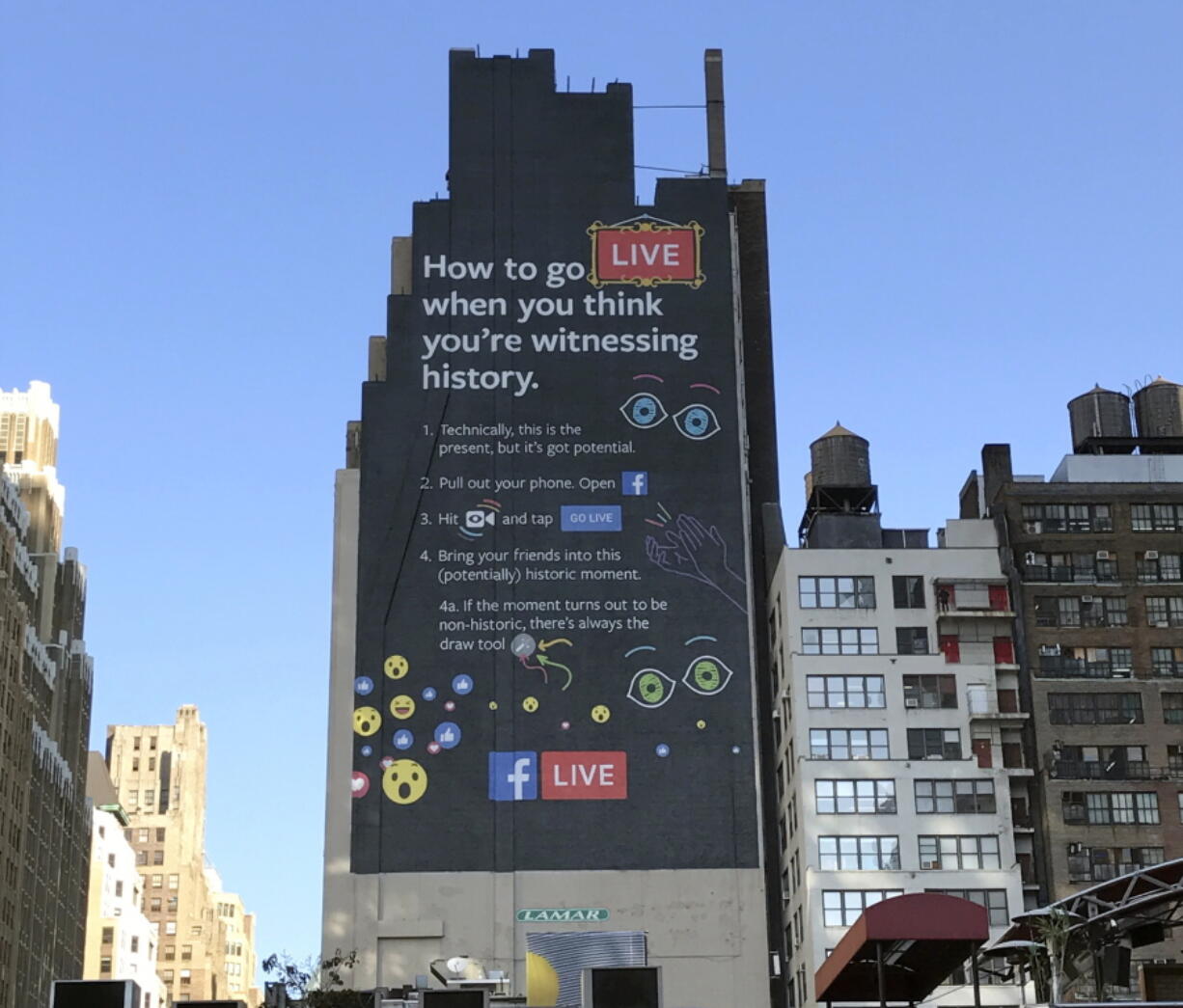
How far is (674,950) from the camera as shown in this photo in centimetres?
12544

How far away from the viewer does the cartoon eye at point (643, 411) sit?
5384 inches

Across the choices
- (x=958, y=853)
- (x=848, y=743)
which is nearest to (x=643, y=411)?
(x=848, y=743)

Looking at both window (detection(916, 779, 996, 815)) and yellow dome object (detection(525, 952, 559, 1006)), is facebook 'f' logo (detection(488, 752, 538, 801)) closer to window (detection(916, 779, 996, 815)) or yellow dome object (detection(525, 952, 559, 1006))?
window (detection(916, 779, 996, 815))

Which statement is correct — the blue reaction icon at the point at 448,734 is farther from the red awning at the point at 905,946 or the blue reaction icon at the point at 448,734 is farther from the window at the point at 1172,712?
the red awning at the point at 905,946

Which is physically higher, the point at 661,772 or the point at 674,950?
the point at 661,772

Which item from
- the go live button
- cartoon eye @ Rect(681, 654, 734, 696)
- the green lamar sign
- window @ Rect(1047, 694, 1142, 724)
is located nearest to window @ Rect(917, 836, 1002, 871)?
window @ Rect(1047, 694, 1142, 724)

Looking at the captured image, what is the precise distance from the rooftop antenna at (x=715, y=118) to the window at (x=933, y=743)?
144 feet

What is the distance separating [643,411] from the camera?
13700 centimetres

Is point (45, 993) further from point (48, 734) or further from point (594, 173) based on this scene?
point (594, 173)

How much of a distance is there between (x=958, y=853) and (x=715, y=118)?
60087mm

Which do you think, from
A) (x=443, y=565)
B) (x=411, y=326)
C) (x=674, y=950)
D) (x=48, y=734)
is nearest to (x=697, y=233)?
(x=411, y=326)

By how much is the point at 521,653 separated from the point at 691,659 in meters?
11.3

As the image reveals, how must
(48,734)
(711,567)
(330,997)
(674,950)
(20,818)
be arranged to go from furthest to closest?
(48,734), (20,818), (711,567), (674,950), (330,997)

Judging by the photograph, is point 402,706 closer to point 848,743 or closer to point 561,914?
point 561,914
